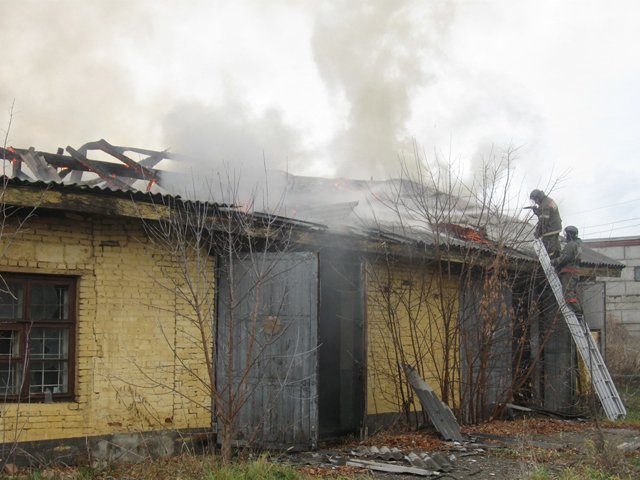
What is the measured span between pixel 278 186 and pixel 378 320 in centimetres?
339

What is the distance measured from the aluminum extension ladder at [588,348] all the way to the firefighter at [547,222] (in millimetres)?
219

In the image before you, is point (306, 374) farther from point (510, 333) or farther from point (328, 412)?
point (510, 333)

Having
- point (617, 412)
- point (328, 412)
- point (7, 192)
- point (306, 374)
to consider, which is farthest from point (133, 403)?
point (617, 412)

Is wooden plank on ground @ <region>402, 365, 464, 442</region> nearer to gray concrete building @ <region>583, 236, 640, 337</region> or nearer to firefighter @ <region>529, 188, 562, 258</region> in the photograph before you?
firefighter @ <region>529, 188, 562, 258</region>

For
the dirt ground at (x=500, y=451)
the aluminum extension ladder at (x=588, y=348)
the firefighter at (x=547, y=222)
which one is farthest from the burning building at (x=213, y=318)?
the firefighter at (x=547, y=222)

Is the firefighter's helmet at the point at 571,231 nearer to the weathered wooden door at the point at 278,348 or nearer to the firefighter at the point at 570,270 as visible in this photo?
the firefighter at the point at 570,270

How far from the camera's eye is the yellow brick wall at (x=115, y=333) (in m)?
8.12

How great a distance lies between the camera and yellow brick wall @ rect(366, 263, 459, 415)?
443 inches

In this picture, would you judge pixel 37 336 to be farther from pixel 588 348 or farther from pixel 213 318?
pixel 588 348

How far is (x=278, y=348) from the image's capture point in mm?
9516

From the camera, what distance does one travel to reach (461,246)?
11.8m

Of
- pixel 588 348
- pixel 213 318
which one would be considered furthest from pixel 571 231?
pixel 213 318

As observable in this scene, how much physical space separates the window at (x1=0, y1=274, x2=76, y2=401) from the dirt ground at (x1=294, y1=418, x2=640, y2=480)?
9.99 ft

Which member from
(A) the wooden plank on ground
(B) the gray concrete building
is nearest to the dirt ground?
(A) the wooden plank on ground
